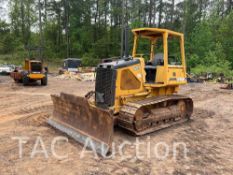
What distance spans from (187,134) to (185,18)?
38260 millimetres

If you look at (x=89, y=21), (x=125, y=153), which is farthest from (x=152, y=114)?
(x=89, y=21)

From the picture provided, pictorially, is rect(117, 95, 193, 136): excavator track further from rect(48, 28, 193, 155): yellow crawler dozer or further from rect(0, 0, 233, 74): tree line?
rect(0, 0, 233, 74): tree line

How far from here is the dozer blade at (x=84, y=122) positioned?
524 cm

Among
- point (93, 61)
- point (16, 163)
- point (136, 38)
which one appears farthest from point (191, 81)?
point (93, 61)

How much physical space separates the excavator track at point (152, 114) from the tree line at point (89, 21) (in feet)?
111

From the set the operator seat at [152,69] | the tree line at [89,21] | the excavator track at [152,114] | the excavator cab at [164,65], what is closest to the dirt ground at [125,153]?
the excavator track at [152,114]

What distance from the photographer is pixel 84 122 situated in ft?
19.7

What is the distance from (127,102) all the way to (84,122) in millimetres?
1207

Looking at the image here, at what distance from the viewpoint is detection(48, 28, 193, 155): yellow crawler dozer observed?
572 centimetres

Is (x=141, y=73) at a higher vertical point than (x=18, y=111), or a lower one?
higher

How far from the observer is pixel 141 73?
267 inches

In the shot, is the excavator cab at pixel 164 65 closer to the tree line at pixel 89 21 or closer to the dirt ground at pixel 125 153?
the dirt ground at pixel 125 153

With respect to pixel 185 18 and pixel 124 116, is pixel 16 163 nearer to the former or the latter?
pixel 124 116

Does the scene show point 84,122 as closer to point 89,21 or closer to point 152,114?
point 152,114
